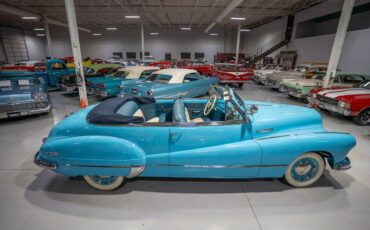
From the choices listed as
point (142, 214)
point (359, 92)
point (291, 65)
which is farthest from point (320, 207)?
point (291, 65)

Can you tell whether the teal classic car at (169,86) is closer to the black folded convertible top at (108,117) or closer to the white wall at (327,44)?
the black folded convertible top at (108,117)

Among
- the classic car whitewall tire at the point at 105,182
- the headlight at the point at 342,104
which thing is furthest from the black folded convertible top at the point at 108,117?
the headlight at the point at 342,104

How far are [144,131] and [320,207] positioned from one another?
2284 mm

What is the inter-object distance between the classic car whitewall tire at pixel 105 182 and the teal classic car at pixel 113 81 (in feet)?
14.6

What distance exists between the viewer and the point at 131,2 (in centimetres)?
1339

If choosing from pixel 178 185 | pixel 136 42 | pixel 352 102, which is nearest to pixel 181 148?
pixel 178 185

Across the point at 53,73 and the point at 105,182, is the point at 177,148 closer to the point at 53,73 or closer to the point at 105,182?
the point at 105,182

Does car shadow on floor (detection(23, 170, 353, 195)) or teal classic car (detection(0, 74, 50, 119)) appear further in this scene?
teal classic car (detection(0, 74, 50, 119))

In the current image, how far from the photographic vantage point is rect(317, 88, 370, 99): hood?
4.95 meters

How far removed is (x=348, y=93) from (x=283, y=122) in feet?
14.0

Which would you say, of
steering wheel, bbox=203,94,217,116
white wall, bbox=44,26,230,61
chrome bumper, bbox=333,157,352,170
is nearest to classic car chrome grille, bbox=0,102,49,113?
steering wheel, bbox=203,94,217,116

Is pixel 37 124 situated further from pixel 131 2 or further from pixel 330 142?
pixel 131 2

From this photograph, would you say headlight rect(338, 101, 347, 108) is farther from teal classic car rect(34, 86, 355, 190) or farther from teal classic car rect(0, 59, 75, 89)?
teal classic car rect(0, 59, 75, 89)

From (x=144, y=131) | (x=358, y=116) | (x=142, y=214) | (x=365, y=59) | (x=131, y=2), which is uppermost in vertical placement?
(x=131, y=2)
